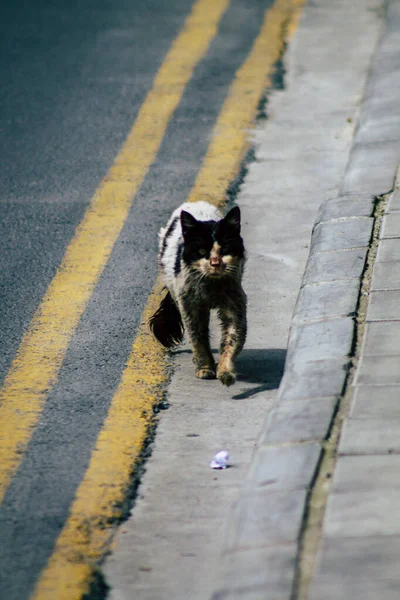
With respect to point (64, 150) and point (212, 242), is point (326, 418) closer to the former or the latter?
point (212, 242)

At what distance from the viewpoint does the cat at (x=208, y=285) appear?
204 inches

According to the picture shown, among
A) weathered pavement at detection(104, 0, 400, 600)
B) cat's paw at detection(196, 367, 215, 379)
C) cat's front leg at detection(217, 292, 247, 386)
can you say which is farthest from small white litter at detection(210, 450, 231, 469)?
cat's paw at detection(196, 367, 215, 379)

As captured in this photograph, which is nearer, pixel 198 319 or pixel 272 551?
pixel 272 551

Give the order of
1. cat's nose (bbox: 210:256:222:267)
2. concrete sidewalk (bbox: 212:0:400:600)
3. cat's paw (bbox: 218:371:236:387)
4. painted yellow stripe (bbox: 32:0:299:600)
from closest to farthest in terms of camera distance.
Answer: concrete sidewalk (bbox: 212:0:400:600) < painted yellow stripe (bbox: 32:0:299:600) < cat's paw (bbox: 218:371:236:387) < cat's nose (bbox: 210:256:222:267)

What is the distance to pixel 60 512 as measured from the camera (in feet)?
13.0

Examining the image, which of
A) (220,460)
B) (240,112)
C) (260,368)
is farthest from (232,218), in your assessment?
(240,112)

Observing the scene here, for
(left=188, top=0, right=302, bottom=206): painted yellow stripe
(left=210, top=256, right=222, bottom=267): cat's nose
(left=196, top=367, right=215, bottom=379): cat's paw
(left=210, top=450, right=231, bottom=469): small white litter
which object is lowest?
(left=188, top=0, right=302, bottom=206): painted yellow stripe

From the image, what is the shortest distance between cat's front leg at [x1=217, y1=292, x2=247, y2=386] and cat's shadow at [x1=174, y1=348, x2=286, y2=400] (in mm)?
112

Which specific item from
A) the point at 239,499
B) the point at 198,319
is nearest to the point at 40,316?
the point at 198,319

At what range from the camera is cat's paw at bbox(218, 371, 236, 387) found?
5.02 metres

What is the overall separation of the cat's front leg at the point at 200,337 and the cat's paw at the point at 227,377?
148 millimetres

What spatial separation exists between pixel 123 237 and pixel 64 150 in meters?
1.53

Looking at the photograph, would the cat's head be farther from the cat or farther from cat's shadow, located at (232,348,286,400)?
cat's shadow, located at (232,348,286,400)

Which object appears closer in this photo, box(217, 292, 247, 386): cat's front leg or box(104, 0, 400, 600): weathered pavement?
box(104, 0, 400, 600): weathered pavement
